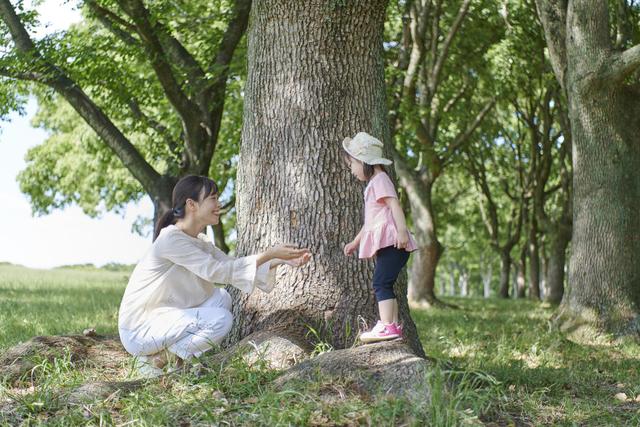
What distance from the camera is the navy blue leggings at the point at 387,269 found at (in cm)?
634

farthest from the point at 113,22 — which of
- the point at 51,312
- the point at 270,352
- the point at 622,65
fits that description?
the point at 270,352

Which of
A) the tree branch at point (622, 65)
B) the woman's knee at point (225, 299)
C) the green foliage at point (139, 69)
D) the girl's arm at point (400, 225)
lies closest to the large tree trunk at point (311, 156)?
the woman's knee at point (225, 299)

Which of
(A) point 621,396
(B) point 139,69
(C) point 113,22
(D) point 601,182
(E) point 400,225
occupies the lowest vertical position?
(A) point 621,396

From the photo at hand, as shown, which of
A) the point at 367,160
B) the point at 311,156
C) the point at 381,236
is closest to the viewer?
the point at 381,236

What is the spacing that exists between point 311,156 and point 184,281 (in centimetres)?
160

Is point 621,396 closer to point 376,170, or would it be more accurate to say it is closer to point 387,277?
point 387,277

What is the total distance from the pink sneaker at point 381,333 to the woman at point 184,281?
80 centimetres

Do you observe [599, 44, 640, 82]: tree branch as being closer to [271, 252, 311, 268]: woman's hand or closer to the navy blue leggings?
the navy blue leggings

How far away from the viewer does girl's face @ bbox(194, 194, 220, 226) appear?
6508mm

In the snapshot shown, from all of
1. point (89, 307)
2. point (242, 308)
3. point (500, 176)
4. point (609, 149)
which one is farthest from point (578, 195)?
point (500, 176)

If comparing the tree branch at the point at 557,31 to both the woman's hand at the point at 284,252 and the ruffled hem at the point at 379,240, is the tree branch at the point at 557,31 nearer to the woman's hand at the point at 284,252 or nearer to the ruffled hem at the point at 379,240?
the ruffled hem at the point at 379,240

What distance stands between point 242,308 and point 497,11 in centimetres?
1351

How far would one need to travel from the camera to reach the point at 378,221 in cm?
639

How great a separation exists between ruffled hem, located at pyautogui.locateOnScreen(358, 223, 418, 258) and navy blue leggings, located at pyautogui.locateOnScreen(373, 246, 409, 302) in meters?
0.07
